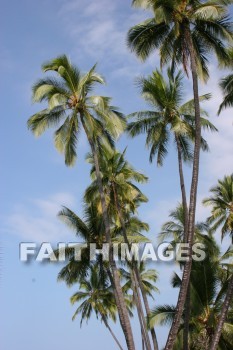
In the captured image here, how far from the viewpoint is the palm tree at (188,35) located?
21078 mm

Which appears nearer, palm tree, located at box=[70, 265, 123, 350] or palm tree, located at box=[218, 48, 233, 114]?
palm tree, located at box=[218, 48, 233, 114]

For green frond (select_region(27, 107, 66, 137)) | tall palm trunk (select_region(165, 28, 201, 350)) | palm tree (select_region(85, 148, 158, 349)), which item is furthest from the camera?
palm tree (select_region(85, 148, 158, 349))

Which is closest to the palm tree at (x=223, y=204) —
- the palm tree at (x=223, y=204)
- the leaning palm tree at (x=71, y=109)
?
the palm tree at (x=223, y=204)

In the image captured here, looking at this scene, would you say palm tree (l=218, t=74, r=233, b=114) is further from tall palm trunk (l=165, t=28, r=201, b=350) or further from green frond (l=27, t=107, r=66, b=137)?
green frond (l=27, t=107, r=66, b=137)

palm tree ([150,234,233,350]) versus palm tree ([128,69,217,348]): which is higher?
palm tree ([128,69,217,348])

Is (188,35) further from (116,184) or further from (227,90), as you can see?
(116,184)

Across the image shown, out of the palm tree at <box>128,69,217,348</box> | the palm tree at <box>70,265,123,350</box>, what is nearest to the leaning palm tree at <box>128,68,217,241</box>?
the palm tree at <box>128,69,217,348</box>

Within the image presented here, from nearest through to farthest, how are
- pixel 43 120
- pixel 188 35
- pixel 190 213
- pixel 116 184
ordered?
1. pixel 190 213
2. pixel 188 35
3. pixel 43 120
4. pixel 116 184

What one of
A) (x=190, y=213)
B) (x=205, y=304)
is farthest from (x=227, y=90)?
(x=205, y=304)

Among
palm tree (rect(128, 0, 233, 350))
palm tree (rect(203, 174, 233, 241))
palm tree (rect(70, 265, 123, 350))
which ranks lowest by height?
palm tree (rect(70, 265, 123, 350))

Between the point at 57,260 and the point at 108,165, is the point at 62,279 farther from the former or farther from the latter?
the point at 108,165

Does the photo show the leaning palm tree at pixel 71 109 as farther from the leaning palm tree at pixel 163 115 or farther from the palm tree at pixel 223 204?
the palm tree at pixel 223 204

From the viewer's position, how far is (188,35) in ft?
71.6

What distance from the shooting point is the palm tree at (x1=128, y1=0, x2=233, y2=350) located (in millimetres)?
21078
